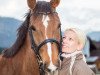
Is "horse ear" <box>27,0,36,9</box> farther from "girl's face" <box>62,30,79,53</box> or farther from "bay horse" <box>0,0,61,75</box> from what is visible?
"girl's face" <box>62,30,79,53</box>

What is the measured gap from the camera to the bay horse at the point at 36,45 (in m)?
6.44

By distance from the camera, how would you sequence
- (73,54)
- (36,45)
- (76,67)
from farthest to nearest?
(36,45), (73,54), (76,67)

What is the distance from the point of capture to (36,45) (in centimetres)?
670

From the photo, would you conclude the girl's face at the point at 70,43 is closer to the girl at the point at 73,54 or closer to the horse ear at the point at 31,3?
the girl at the point at 73,54

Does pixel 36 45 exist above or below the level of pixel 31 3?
below

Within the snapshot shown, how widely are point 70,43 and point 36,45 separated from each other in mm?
537

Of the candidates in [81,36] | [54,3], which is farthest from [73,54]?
[54,3]

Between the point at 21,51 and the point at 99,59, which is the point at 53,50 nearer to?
the point at 21,51

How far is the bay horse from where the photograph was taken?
21.1 feet

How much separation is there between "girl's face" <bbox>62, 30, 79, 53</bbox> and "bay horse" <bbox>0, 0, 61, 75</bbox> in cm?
11

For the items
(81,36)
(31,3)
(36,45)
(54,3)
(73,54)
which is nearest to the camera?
(73,54)

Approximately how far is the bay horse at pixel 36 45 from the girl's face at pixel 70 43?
112 mm

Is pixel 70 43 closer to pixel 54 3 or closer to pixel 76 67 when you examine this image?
pixel 76 67

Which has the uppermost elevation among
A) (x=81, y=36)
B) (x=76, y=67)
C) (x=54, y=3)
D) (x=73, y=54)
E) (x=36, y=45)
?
(x=54, y=3)
